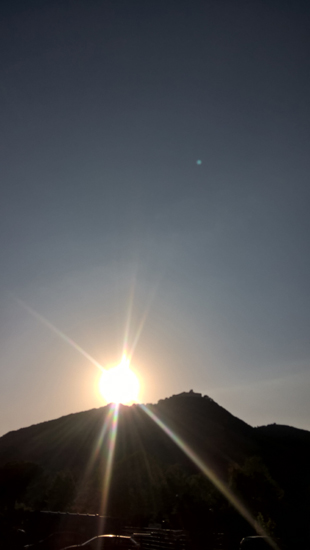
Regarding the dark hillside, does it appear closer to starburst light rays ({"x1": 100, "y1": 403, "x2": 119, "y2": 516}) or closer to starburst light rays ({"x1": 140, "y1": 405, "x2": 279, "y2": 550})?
starburst light rays ({"x1": 100, "y1": 403, "x2": 119, "y2": 516})

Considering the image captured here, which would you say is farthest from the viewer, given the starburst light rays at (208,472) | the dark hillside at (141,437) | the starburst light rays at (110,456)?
the dark hillside at (141,437)

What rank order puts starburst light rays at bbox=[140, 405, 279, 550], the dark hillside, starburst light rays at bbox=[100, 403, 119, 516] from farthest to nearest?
the dark hillside < starburst light rays at bbox=[100, 403, 119, 516] < starburst light rays at bbox=[140, 405, 279, 550]

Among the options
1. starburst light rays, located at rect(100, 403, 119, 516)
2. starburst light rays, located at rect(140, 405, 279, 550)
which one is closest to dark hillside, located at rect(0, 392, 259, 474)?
starburst light rays, located at rect(100, 403, 119, 516)

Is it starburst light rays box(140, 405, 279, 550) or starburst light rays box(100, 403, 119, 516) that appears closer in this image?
starburst light rays box(140, 405, 279, 550)

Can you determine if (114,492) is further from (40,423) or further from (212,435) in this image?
(40,423)

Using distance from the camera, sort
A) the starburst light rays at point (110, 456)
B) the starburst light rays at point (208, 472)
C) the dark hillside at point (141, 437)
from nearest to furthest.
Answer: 1. the starburst light rays at point (208, 472)
2. the starburst light rays at point (110, 456)
3. the dark hillside at point (141, 437)

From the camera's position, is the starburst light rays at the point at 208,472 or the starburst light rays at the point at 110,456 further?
the starburst light rays at the point at 110,456

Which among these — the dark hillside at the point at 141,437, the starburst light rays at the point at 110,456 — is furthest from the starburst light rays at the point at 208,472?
the starburst light rays at the point at 110,456

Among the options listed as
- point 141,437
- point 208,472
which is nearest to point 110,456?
point 141,437

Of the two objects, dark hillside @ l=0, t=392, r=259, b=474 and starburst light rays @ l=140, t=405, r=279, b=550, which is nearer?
starburst light rays @ l=140, t=405, r=279, b=550

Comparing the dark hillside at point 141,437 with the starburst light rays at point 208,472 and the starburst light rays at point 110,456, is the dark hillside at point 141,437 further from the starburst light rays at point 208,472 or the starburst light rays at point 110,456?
the starburst light rays at point 208,472

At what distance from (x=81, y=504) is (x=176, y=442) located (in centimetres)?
6742

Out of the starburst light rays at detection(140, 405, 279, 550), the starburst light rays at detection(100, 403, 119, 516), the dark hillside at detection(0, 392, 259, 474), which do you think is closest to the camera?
the starburst light rays at detection(140, 405, 279, 550)

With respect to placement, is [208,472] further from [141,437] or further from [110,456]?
[141,437]
